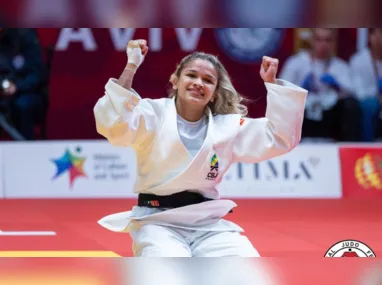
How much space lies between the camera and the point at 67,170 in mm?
8578

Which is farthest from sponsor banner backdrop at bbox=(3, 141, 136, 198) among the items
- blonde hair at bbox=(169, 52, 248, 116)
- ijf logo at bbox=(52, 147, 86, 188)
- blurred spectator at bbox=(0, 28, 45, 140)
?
blonde hair at bbox=(169, 52, 248, 116)

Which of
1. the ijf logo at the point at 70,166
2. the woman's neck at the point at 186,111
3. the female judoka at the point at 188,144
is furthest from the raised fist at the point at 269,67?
the ijf logo at the point at 70,166

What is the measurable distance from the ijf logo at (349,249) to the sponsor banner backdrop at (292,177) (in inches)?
189

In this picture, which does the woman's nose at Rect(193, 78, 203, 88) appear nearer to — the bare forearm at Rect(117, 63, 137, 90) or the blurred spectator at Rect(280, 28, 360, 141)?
the bare forearm at Rect(117, 63, 137, 90)

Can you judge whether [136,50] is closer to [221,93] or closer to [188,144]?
[188,144]

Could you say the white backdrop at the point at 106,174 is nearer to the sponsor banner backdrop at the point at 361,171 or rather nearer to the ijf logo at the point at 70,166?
the ijf logo at the point at 70,166

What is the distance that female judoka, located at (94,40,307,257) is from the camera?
2951mm

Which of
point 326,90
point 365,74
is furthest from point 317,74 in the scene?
point 365,74

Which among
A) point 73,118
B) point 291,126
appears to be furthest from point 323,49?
point 291,126

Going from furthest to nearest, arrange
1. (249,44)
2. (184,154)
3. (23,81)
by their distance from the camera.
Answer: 1. (249,44)
2. (23,81)
3. (184,154)

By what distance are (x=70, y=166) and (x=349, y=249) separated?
Answer: 5.51 m

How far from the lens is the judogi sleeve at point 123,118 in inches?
113

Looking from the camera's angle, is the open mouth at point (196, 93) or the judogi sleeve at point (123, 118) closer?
the judogi sleeve at point (123, 118)

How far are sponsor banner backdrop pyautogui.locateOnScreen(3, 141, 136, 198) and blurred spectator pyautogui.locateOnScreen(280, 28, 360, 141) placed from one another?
246 centimetres
